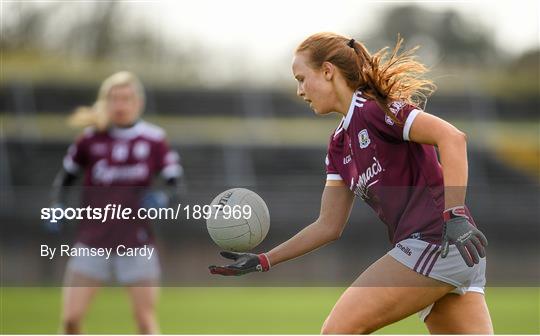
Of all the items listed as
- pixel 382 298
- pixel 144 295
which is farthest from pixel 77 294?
pixel 382 298

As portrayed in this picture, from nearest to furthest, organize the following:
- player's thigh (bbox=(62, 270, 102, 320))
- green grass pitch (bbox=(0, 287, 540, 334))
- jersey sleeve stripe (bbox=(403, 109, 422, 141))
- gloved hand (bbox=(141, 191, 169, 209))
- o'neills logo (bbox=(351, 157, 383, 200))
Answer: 1. jersey sleeve stripe (bbox=(403, 109, 422, 141))
2. o'neills logo (bbox=(351, 157, 383, 200))
3. player's thigh (bbox=(62, 270, 102, 320))
4. gloved hand (bbox=(141, 191, 169, 209))
5. green grass pitch (bbox=(0, 287, 540, 334))

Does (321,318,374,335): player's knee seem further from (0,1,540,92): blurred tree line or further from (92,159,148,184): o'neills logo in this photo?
(0,1,540,92): blurred tree line

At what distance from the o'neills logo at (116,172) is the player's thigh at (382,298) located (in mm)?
3624

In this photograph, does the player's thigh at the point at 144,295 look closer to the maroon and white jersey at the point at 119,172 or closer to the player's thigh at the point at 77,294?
the player's thigh at the point at 77,294

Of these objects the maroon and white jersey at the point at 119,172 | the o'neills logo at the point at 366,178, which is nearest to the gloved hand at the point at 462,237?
the o'neills logo at the point at 366,178

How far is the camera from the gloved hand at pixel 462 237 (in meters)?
3.66

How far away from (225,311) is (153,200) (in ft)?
15.6

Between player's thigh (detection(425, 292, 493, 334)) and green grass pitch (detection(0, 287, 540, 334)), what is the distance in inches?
198

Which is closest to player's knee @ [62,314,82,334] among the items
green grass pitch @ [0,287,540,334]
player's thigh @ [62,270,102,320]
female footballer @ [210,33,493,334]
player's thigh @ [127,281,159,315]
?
player's thigh @ [62,270,102,320]

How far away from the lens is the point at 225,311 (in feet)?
37.9

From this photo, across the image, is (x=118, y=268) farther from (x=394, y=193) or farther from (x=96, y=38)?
(x=96, y=38)

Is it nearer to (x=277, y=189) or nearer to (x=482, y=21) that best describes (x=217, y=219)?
(x=277, y=189)

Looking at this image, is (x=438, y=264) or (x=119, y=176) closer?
(x=438, y=264)

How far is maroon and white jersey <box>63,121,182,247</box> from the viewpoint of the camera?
23.3 ft
